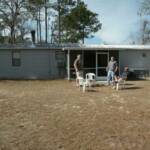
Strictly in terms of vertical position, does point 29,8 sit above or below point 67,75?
above

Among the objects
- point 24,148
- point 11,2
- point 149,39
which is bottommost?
point 24,148

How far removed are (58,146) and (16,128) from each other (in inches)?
70.9

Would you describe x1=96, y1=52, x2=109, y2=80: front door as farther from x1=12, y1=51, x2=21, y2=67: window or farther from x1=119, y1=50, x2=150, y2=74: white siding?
x1=12, y1=51, x2=21, y2=67: window

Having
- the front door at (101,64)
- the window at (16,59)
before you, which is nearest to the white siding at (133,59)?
the front door at (101,64)

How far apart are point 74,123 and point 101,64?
1719cm

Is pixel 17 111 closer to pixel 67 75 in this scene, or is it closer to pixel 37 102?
pixel 37 102

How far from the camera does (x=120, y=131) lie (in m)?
9.12

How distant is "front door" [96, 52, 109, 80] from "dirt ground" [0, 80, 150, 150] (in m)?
11.9

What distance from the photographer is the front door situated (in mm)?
26602

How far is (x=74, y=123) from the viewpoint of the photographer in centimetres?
991

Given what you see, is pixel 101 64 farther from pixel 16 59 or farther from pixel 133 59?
pixel 16 59

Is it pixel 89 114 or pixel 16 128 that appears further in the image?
pixel 89 114

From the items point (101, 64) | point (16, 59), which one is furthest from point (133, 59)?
point (16, 59)

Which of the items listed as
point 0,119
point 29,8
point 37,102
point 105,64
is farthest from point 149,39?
point 0,119
